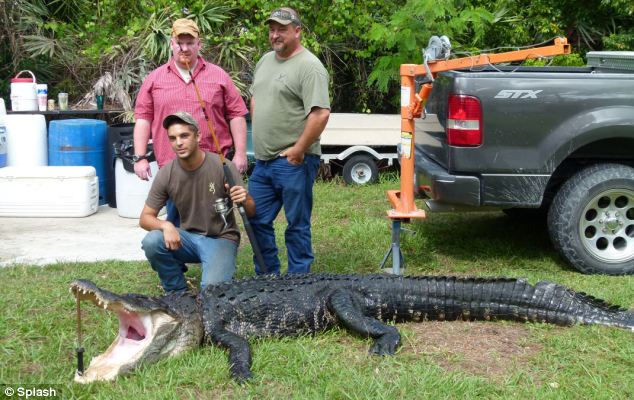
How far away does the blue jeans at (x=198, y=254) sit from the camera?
4445 millimetres

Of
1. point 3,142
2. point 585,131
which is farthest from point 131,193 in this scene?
point 585,131

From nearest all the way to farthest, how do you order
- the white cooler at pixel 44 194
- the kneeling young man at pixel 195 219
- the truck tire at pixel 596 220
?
the kneeling young man at pixel 195 219
the truck tire at pixel 596 220
the white cooler at pixel 44 194

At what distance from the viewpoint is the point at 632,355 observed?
3.76m

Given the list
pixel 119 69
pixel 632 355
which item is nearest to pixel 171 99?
pixel 632 355

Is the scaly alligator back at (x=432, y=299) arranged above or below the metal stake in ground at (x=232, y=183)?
below

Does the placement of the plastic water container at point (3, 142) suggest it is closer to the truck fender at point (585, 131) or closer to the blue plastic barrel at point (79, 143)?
the blue plastic barrel at point (79, 143)

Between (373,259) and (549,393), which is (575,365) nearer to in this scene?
(549,393)

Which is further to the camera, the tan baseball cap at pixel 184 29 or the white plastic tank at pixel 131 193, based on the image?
the white plastic tank at pixel 131 193

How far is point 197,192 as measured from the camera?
4461 mm

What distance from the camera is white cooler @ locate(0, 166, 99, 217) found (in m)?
7.39

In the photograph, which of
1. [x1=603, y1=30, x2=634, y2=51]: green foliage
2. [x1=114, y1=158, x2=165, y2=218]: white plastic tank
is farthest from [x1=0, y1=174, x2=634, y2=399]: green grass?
[x1=603, y1=30, x2=634, y2=51]: green foliage

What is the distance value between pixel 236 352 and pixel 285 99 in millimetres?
1815

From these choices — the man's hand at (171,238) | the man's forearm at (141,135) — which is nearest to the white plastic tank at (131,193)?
the man's forearm at (141,135)

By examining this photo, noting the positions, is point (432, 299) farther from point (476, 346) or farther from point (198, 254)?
point (198, 254)
